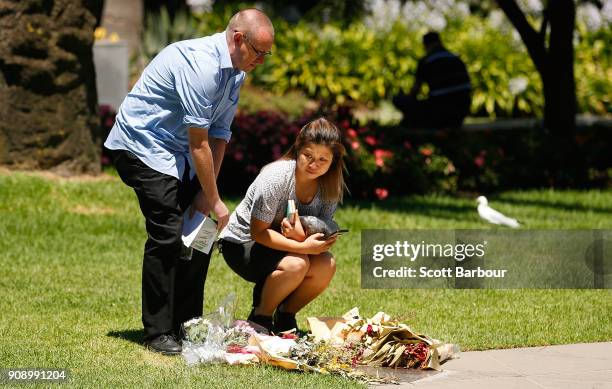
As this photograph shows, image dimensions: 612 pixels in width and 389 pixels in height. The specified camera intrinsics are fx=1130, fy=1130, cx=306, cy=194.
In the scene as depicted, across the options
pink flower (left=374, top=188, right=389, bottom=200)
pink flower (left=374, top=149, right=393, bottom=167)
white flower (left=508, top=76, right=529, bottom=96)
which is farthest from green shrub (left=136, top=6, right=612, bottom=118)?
pink flower (left=374, top=188, right=389, bottom=200)

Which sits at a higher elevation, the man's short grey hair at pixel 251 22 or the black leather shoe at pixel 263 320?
the man's short grey hair at pixel 251 22

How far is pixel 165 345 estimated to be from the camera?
574 centimetres

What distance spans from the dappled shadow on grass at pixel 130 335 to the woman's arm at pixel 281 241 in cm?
89

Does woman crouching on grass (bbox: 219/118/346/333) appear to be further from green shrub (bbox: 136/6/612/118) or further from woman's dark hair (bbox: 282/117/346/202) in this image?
green shrub (bbox: 136/6/612/118)

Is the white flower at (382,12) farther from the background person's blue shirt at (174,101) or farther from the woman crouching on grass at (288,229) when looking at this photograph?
the background person's blue shirt at (174,101)

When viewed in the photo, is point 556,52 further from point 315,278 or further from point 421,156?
point 315,278

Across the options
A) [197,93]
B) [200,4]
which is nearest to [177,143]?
[197,93]

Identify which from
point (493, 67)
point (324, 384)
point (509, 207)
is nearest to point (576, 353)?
point (324, 384)

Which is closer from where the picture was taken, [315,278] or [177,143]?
[177,143]

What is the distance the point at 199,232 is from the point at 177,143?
46 centimetres

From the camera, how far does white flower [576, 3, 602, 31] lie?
2331 centimetres

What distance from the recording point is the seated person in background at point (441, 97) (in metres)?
13.0

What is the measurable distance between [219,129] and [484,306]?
2337mm

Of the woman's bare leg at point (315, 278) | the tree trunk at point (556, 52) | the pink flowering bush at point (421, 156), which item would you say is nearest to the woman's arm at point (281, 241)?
the woman's bare leg at point (315, 278)
